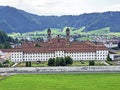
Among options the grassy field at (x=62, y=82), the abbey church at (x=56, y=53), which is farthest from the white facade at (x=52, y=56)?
the grassy field at (x=62, y=82)

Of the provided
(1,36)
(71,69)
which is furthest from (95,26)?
(71,69)

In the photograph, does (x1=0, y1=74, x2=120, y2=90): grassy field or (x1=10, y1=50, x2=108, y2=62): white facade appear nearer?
(x1=0, y1=74, x2=120, y2=90): grassy field

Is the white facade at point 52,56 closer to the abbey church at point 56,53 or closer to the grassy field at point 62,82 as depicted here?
the abbey church at point 56,53

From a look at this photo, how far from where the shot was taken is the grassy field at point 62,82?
30109 millimetres

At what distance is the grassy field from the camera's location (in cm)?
3011

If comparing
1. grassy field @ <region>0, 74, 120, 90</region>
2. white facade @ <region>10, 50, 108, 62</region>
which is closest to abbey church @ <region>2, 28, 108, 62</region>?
white facade @ <region>10, 50, 108, 62</region>

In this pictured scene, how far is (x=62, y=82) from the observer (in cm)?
3297

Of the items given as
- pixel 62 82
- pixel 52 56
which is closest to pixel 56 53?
pixel 52 56

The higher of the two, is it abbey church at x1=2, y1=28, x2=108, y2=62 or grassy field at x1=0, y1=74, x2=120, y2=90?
abbey church at x1=2, y1=28, x2=108, y2=62

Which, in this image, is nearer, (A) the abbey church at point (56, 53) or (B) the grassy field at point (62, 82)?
(B) the grassy field at point (62, 82)

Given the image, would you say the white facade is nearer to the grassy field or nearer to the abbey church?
the abbey church

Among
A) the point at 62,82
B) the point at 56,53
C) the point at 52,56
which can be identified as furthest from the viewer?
the point at 56,53

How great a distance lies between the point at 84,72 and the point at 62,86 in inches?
382

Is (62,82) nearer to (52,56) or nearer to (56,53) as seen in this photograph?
(52,56)
